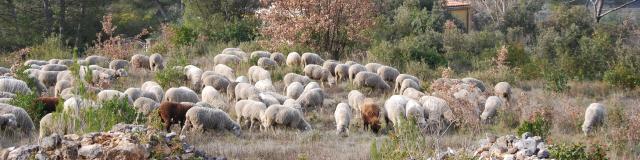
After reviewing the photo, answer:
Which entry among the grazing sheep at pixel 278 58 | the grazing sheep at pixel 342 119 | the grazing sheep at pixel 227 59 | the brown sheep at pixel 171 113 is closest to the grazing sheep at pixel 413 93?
the grazing sheep at pixel 342 119

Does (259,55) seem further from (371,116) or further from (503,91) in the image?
(371,116)

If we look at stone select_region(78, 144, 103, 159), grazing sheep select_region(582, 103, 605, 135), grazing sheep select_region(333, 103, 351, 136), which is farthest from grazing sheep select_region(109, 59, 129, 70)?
stone select_region(78, 144, 103, 159)

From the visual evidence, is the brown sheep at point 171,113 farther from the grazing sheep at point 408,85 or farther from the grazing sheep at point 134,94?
the grazing sheep at point 408,85

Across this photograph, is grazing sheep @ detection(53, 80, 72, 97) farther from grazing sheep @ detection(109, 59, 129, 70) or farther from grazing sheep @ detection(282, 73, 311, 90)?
grazing sheep @ detection(282, 73, 311, 90)

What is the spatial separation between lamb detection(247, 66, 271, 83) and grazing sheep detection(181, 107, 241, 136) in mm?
4957

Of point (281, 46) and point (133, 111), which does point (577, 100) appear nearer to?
point (281, 46)

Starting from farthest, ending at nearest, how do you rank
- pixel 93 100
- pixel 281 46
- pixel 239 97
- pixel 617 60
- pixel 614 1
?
1. pixel 614 1
2. pixel 281 46
3. pixel 617 60
4. pixel 239 97
5. pixel 93 100

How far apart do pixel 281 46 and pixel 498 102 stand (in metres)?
8.28

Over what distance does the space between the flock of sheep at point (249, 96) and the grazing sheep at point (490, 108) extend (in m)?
0.02

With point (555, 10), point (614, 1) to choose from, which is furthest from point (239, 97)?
point (614, 1)

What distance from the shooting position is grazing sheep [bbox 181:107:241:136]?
35.4 feet

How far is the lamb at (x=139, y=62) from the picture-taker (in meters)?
18.3

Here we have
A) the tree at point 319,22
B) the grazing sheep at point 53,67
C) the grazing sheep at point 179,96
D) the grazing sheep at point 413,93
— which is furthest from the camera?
the tree at point 319,22

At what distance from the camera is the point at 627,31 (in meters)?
26.7
